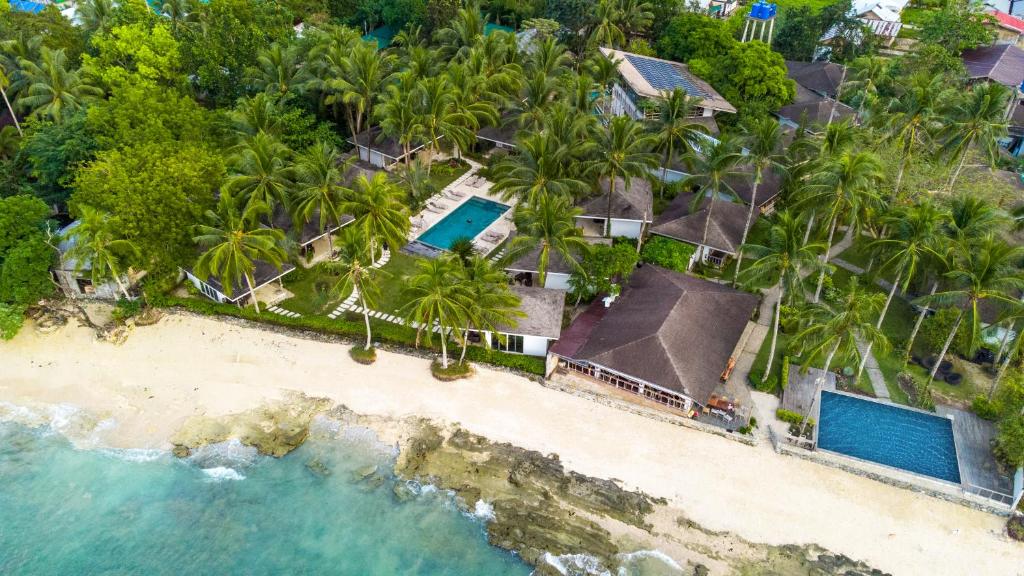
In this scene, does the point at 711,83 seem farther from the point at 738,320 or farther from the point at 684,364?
the point at 684,364

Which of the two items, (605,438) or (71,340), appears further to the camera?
(71,340)

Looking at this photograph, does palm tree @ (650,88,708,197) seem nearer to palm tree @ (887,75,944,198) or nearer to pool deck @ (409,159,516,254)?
pool deck @ (409,159,516,254)

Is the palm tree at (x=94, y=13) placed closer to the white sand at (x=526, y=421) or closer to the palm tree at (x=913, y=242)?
the white sand at (x=526, y=421)

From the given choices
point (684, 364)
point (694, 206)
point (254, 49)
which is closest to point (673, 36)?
point (694, 206)

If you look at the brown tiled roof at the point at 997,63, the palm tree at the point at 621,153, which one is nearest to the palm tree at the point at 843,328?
the palm tree at the point at 621,153

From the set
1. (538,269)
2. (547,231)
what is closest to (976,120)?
(547,231)

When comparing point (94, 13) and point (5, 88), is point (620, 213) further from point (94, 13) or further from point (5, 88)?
point (94, 13)
